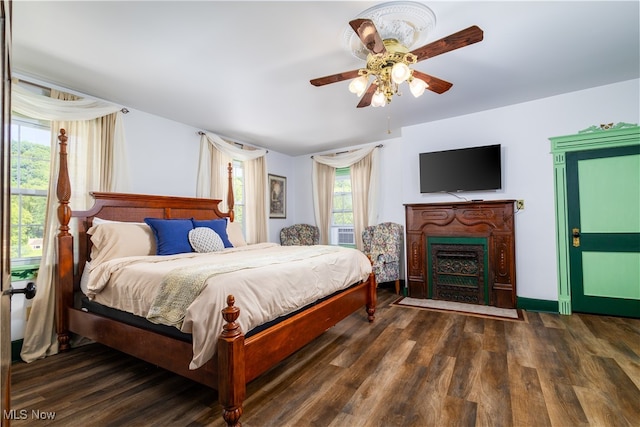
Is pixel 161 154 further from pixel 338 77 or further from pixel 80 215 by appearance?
pixel 338 77

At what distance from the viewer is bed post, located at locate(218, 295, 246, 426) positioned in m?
1.59

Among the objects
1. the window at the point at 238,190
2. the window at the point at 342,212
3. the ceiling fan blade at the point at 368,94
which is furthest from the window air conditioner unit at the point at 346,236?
the ceiling fan blade at the point at 368,94

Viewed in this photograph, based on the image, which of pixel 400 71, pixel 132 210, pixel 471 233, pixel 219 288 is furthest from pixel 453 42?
pixel 132 210

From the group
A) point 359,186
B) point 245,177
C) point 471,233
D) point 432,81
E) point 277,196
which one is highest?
point 432,81

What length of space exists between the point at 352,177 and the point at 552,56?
10.3 feet

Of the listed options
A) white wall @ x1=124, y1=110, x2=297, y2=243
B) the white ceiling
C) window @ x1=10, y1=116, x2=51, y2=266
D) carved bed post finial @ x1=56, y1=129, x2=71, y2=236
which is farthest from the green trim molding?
window @ x1=10, y1=116, x2=51, y2=266

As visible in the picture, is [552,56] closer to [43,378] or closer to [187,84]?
[187,84]

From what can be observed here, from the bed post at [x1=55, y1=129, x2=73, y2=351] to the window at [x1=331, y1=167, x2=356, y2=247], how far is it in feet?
12.7

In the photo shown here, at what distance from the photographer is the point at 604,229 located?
3.27 meters

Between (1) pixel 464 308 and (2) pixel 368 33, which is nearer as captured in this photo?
(2) pixel 368 33

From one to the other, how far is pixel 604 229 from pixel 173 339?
14.2 feet

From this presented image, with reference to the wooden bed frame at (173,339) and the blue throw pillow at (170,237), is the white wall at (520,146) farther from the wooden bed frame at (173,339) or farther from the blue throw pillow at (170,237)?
the blue throw pillow at (170,237)

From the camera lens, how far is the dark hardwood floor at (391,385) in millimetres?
1725

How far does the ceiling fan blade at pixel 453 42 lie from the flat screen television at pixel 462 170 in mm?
2283
